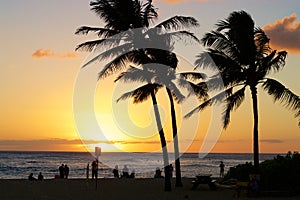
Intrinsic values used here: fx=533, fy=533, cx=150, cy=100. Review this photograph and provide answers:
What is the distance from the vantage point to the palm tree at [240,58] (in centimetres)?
2720

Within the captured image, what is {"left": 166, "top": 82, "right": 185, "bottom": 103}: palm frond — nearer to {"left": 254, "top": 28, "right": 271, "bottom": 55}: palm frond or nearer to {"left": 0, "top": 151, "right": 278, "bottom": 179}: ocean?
{"left": 254, "top": 28, "right": 271, "bottom": 55}: palm frond

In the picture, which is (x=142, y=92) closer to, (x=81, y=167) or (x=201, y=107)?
(x=201, y=107)

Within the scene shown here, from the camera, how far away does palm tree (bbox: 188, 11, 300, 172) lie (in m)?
27.2

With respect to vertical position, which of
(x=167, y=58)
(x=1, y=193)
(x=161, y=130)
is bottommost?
(x=1, y=193)

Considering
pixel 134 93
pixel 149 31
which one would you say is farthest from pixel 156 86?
pixel 149 31

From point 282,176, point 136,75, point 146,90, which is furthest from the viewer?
point 146,90

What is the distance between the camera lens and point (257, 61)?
2750cm

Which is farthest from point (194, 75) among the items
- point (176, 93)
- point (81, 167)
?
point (81, 167)

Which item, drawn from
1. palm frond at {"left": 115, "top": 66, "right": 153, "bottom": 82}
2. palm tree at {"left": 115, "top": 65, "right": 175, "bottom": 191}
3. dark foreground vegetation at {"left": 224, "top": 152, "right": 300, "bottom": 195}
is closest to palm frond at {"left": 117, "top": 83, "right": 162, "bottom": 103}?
palm tree at {"left": 115, "top": 65, "right": 175, "bottom": 191}

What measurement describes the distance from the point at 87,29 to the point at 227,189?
38.4 ft

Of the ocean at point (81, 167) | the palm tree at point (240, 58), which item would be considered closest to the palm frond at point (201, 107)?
the palm tree at point (240, 58)

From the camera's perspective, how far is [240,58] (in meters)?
27.7

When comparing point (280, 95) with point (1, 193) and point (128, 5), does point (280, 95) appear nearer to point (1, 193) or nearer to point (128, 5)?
point (128, 5)

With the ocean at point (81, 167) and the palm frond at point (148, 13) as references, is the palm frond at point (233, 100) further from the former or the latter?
the ocean at point (81, 167)
